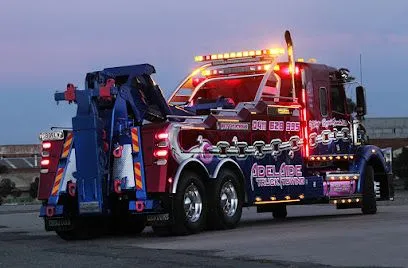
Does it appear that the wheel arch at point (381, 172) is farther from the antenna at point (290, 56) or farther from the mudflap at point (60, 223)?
the mudflap at point (60, 223)

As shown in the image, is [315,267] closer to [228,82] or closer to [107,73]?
[107,73]

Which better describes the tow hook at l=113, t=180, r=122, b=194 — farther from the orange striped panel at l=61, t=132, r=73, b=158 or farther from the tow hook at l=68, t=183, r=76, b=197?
the orange striped panel at l=61, t=132, r=73, b=158

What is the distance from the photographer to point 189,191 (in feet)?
45.5

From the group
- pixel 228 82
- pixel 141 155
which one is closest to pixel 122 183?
pixel 141 155

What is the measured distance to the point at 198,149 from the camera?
14.1 metres

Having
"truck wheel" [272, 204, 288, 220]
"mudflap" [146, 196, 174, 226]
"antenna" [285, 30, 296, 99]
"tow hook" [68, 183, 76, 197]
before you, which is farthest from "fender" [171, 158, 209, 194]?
"truck wheel" [272, 204, 288, 220]

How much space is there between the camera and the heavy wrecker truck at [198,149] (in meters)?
13.5

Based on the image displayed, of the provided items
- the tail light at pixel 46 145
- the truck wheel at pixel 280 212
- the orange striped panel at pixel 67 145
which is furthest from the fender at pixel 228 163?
the truck wheel at pixel 280 212

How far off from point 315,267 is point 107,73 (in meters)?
6.61

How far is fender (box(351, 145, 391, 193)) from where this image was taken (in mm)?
18125

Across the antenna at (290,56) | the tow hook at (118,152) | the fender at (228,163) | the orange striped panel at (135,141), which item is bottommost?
the fender at (228,163)

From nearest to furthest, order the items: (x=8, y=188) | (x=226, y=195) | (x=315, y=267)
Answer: (x=315, y=267) < (x=226, y=195) < (x=8, y=188)

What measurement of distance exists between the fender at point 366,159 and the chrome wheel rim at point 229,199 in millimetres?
4264

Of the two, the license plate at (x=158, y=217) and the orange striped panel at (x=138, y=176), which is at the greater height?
the orange striped panel at (x=138, y=176)
